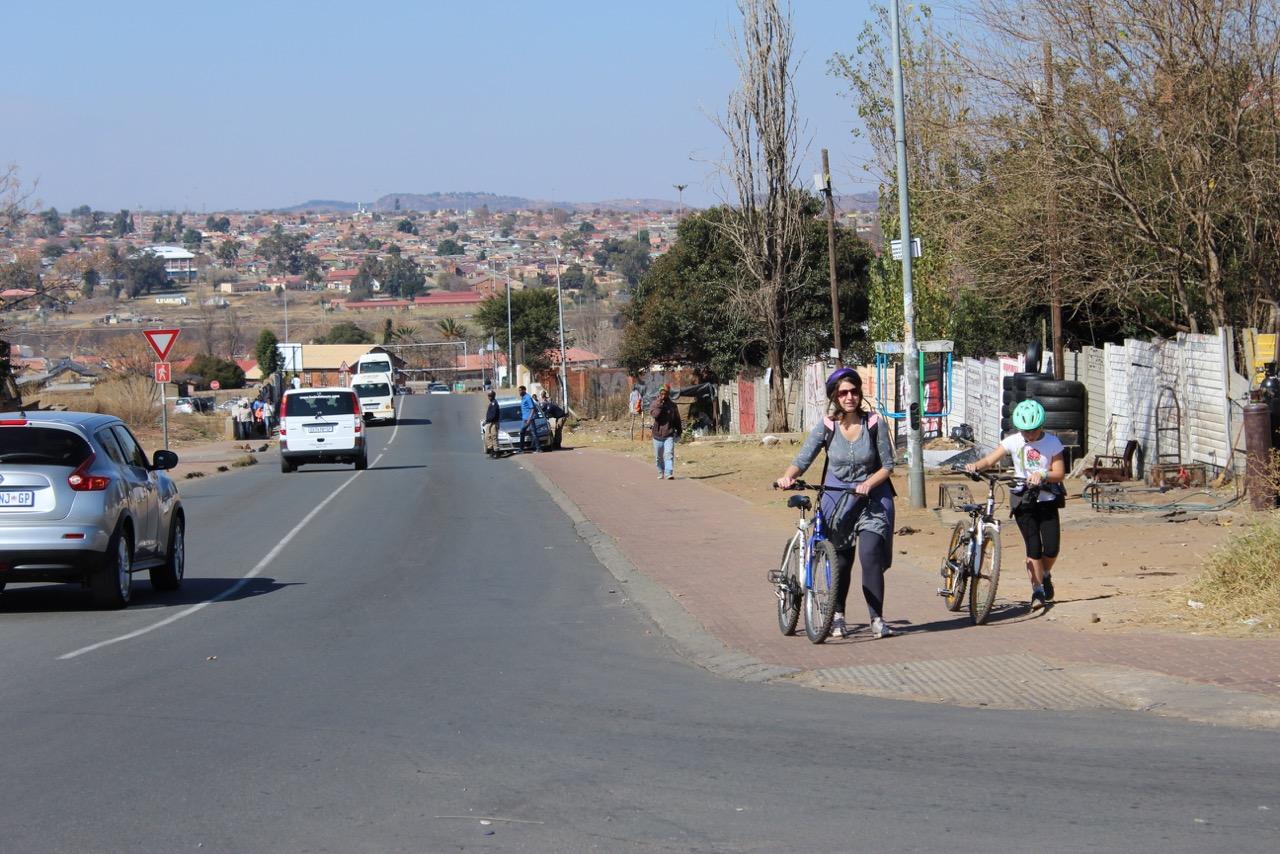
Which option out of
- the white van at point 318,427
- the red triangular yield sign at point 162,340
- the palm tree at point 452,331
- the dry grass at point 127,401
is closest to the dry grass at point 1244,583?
the red triangular yield sign at point 162,340

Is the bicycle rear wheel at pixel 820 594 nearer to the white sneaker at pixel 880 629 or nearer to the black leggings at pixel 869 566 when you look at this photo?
the black leggings at pixel 869 566

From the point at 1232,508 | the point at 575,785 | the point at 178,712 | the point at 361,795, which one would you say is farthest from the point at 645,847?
the point at 1232,508

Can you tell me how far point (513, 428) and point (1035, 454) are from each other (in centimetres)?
3084

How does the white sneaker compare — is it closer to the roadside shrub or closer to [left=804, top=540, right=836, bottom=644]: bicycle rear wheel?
[left=804, top=540, right=836, bottom=644]: bicycle rear wheel

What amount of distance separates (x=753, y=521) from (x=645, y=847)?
13880 millimetres

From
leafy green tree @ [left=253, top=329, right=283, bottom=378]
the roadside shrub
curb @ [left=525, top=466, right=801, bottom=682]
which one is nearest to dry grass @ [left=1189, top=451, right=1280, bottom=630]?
the roadside shrub

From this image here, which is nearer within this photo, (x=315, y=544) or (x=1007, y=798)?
(x=1007, y=798)

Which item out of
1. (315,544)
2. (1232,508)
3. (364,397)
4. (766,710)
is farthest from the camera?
(364,397)

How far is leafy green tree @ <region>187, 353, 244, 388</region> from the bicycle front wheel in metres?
104

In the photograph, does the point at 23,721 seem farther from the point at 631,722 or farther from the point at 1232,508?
the point at 1232,508

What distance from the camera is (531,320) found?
106 metres

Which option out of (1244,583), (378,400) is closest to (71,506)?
(1244,583)

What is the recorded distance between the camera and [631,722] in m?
7.48

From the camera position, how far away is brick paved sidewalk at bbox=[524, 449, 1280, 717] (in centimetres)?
865
